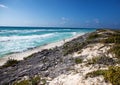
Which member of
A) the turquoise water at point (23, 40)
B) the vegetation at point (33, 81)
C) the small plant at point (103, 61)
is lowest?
the turquoise water at point (23, 40)

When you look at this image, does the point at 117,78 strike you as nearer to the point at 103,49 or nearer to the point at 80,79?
the point at 80,79

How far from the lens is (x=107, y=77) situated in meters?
5.85

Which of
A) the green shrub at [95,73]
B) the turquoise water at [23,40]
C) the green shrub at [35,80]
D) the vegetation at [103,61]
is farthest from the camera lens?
the turquoise water at [23,40]

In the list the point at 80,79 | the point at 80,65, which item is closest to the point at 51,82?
the point at 80,79

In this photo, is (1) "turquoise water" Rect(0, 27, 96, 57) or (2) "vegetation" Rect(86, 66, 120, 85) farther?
(1) "turquoise water" Rect(0, 27, 96, 57)

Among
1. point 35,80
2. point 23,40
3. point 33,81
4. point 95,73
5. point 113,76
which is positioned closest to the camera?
point 113,76

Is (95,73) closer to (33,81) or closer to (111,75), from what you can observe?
(111,75)

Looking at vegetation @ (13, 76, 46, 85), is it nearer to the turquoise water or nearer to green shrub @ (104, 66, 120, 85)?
green shrub @ (104, 66, 120, 85)

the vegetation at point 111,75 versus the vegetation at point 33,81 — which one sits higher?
the vegetation at point 111,75

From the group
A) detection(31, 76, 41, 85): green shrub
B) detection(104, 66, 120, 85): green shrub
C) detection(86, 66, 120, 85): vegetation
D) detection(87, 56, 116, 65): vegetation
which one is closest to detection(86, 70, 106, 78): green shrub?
detection(86, 66, 120, 85): vegetation

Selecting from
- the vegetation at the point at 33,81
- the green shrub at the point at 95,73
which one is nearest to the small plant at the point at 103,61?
the green shrub at the point at 95,73

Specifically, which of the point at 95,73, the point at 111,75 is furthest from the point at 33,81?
the point at 111,75

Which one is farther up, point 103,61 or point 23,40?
point 103,61

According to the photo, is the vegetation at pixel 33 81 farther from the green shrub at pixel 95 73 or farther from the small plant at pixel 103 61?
the small plant at pixel 103 61
